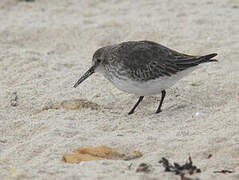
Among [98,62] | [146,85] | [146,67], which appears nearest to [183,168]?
[146,85]

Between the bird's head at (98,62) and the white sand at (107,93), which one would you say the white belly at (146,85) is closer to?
the white sand at (107,93)

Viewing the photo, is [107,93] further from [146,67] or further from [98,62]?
[146,67]

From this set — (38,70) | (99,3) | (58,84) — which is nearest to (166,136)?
(58,84)

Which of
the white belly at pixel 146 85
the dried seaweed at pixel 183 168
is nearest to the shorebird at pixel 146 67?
the white belly at pixel 146 85

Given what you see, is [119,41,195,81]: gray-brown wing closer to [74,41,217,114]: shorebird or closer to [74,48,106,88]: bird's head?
[74,41,217,114]: shorebird

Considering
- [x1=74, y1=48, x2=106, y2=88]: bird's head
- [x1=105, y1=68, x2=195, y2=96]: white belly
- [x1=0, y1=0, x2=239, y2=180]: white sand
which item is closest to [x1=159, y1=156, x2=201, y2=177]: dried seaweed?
[x1=0, y1=0, x2=239, y2=180]: white sand

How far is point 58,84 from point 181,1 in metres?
4.27

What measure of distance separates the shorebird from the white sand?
1.09 ft

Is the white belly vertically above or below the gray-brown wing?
below

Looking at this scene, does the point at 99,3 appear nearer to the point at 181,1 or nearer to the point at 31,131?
the point at 181,1

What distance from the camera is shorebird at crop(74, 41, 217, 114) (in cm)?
648

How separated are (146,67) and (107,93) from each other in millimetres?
1002

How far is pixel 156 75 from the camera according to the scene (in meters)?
6.50

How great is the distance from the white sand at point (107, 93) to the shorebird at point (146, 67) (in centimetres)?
33
